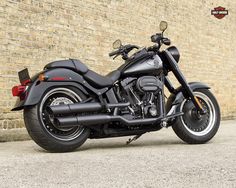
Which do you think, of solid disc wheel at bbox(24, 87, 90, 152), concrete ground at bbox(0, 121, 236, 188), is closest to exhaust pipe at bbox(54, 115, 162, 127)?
solid disc wheel at bbox(24, 87, 90, 152)

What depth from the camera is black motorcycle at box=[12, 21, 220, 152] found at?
4.68m

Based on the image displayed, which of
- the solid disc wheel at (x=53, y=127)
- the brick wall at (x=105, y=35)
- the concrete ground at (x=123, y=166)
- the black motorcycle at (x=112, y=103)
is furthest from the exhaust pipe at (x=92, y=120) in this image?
the brick wall at (x=105, y=35)

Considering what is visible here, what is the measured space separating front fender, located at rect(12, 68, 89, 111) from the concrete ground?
54cm

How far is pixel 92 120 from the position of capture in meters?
4.81

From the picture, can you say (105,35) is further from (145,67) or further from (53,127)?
(53,127)

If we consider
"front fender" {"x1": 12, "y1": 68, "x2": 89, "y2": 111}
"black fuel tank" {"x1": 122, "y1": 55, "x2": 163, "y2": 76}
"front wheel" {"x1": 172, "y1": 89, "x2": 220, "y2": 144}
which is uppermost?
"black fuel tank" {"x1": 122, "y1": 55, "x2": 163, "y2": 76}

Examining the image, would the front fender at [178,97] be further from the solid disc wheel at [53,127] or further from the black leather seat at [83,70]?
the solid disc wheel at [53,127]

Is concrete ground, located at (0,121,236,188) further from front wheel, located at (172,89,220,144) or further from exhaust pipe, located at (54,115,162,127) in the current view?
exhaust pipe, located at (54,115,162,127)

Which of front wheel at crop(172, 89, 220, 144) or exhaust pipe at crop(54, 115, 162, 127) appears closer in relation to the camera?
exhaust pipe at crop(54, 115, 162, 127)

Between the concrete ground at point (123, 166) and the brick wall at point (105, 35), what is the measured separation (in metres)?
1.68

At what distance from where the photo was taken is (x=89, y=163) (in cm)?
399

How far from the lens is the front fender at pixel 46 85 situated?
463 centimetres

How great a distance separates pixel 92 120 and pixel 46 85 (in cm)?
60

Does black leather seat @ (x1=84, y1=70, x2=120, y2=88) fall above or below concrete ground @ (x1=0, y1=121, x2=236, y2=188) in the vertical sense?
above
